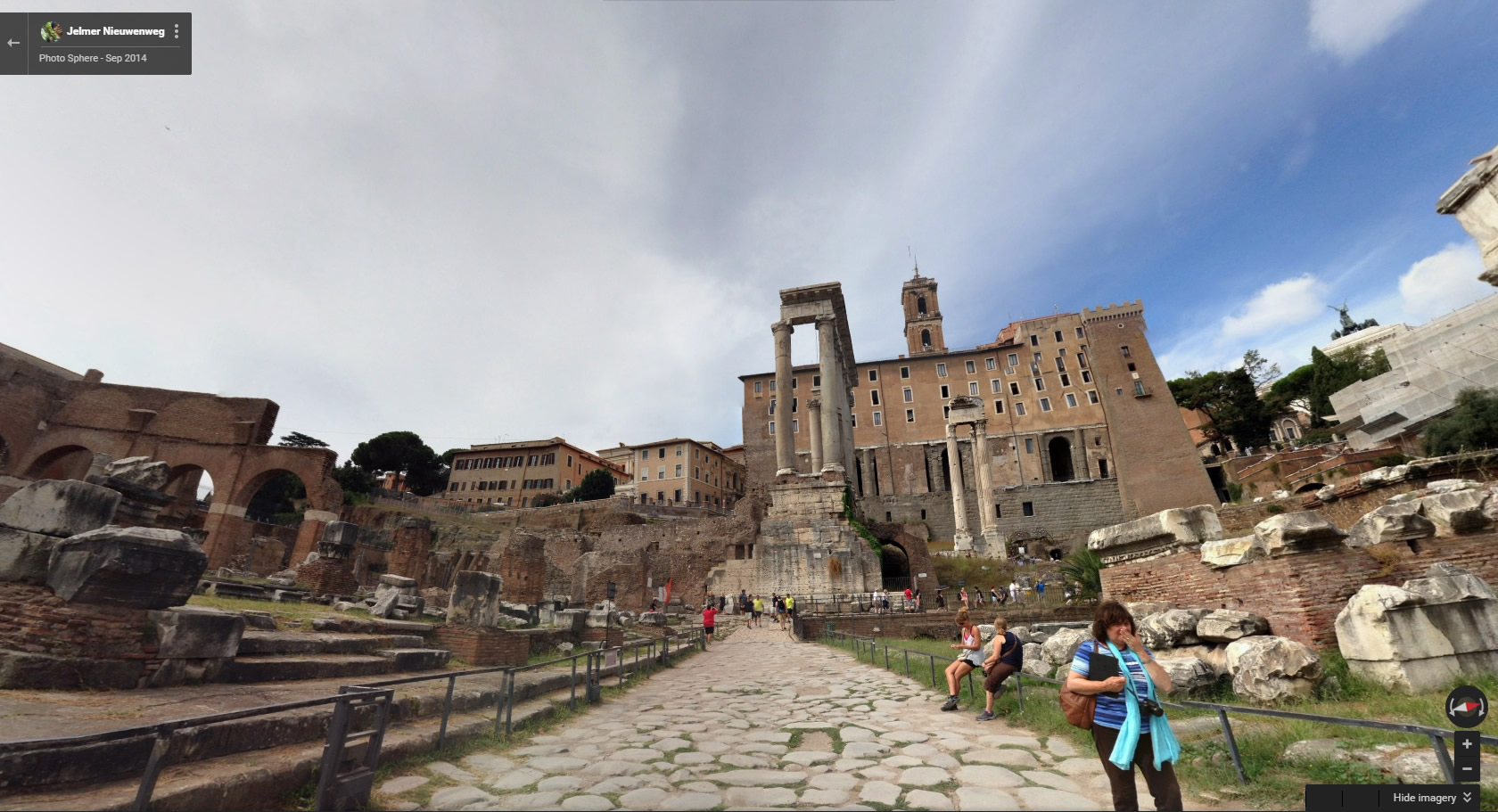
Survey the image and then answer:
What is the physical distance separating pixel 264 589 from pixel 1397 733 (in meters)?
15.5

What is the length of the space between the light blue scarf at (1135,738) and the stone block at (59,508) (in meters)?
7.26

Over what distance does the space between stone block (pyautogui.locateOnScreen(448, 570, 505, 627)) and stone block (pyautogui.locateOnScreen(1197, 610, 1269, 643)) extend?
873 cm

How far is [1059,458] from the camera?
5284 centimetres

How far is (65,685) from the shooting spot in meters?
4.05

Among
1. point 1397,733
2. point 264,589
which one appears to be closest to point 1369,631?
point 1397,733

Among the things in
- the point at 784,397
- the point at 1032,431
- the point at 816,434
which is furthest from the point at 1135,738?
the point at 1032,431

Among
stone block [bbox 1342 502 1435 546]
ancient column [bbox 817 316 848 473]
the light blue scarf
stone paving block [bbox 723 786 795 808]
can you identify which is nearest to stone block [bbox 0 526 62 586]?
stone paving block [bbox 723 786 795 808]

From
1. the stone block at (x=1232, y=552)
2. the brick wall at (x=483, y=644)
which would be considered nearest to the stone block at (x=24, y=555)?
the brick wall at (x=483, y=644)

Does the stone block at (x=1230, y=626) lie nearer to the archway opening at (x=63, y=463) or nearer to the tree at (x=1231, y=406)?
the archway opening at (x=63, y=463)

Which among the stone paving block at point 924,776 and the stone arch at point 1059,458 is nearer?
the stone paving block at point 924,776

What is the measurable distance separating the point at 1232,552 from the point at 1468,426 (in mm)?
23921

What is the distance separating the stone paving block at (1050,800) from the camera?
3.15 metres

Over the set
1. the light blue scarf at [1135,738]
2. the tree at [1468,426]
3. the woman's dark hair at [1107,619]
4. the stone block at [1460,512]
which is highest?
the tree at [1468,426]

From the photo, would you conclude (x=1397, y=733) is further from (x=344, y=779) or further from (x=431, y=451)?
(x=431, y=451)
